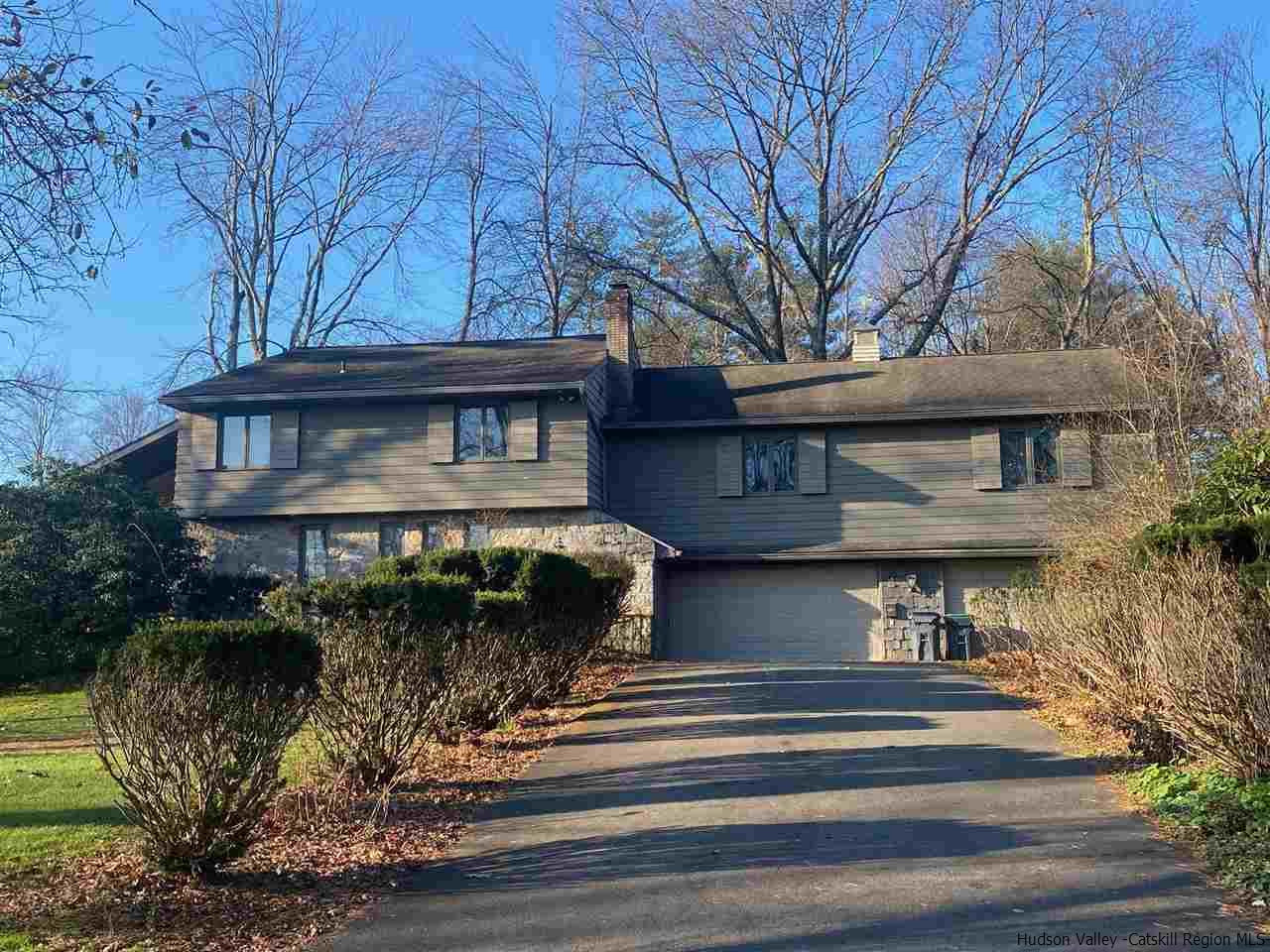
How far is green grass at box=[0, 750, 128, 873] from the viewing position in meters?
7.57

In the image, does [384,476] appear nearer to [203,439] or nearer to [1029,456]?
[203,439]

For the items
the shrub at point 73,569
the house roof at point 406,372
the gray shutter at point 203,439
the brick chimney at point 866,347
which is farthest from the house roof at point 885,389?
the shrub at point 73,569

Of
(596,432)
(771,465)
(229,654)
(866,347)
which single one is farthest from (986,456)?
(229,654)

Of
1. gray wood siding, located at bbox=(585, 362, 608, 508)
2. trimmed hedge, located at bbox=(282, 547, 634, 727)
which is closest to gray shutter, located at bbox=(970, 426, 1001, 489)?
gray wood siding, located at bbox=(585, 362, 608, 508)

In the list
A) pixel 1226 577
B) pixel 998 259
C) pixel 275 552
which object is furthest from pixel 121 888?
pixel 998 259

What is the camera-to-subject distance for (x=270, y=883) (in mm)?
6605

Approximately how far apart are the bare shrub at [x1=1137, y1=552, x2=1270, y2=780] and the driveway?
0.79 meters

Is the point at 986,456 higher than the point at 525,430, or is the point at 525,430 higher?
the point at 525,430

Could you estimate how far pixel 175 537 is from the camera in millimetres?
22328

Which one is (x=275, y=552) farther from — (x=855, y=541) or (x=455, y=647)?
(x=455, y=647)

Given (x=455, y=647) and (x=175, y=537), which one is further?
(x=175, y=537)

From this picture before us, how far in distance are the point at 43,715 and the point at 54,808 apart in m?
7.93

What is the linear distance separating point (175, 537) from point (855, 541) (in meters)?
13.3

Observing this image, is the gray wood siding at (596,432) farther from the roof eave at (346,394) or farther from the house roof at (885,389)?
the roof eave at (346,394)
